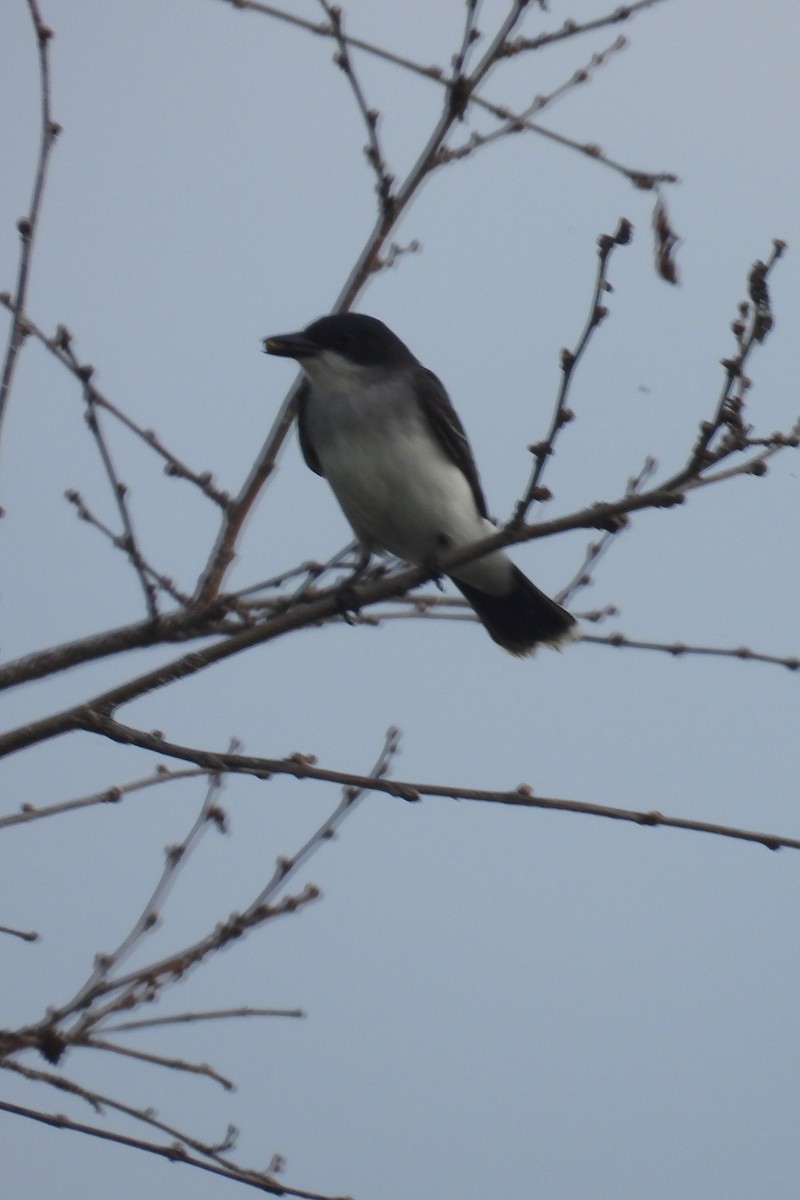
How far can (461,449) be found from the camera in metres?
6.56

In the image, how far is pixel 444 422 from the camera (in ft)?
21.3

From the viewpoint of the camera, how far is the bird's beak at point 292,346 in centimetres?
627

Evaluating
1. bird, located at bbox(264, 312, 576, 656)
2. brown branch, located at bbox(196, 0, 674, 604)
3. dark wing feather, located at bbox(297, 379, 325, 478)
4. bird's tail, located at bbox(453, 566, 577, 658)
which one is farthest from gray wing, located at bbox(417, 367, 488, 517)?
brown branch, located at bbox(196, 0, 674, 604)

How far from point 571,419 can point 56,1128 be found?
187 cm

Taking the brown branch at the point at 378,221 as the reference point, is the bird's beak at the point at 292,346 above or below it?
above

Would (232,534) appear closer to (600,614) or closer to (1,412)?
(1,412)

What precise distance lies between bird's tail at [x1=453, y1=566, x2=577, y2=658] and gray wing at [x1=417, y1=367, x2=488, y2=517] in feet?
1.91

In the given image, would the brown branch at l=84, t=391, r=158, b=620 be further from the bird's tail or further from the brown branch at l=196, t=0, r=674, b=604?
the bird's tail

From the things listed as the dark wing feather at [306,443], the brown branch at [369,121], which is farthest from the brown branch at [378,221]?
the dark wing feather at [306,443]

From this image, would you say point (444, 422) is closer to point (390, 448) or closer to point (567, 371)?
point (390, 448)

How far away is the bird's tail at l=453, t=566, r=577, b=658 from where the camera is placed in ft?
22.2

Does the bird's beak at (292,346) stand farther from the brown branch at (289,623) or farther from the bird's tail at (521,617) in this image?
the brown branch at (289,623)

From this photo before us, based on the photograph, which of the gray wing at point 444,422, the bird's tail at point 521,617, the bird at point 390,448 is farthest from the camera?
the bird's tail at point 521,617

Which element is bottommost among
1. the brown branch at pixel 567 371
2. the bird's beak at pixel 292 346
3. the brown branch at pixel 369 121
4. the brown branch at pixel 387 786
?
the brown branch at pixel 387 786
